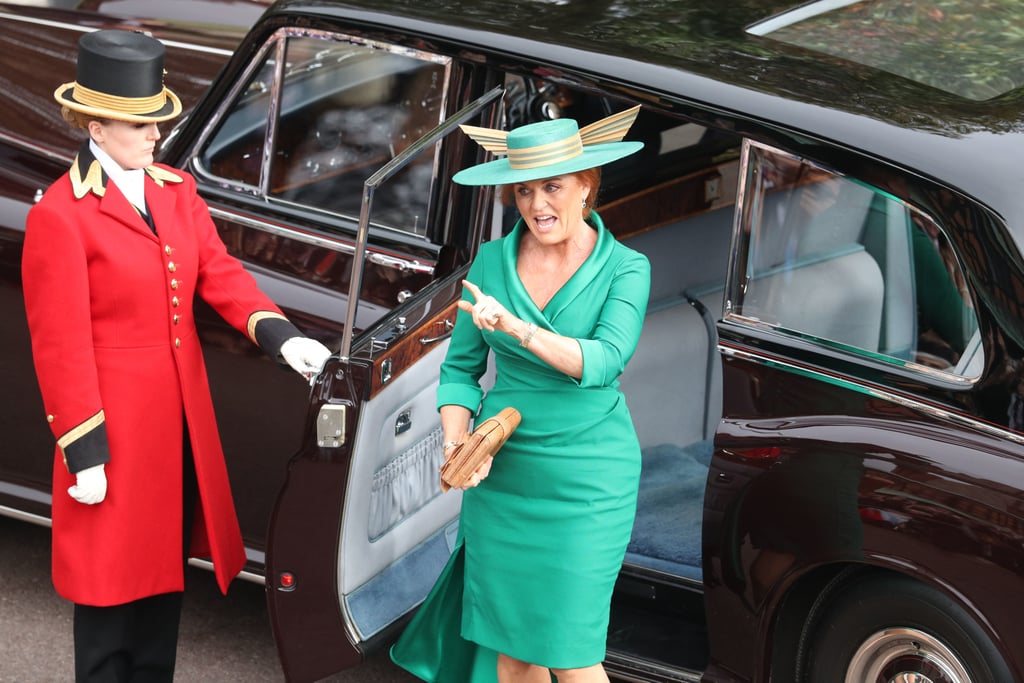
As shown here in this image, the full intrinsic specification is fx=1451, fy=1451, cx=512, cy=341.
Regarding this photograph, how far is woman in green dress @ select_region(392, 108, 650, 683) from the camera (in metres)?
3.12

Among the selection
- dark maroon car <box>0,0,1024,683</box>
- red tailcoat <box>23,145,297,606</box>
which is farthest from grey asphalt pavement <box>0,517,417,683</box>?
red tailcoat <box>23,145,297,606</box>

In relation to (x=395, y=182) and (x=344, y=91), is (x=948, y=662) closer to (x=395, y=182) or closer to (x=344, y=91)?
(x=395, y=182)

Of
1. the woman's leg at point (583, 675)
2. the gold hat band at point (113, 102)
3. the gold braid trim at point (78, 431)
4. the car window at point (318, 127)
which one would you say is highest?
the gold hat band at point (113, 102)

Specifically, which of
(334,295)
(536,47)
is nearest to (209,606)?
(334,295)

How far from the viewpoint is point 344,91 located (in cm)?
460

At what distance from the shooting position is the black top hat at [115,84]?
3357mm

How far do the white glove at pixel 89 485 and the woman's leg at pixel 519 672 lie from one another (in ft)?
3.42

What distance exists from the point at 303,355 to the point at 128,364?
43cm

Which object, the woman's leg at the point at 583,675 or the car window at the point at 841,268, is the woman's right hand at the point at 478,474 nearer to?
the woman's leg at the point at 583,675

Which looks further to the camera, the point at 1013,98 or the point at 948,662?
the point at 1013,98

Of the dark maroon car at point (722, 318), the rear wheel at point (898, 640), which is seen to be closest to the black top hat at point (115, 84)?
the dark maroon car at point (722, 318)

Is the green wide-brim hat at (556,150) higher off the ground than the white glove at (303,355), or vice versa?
the green wide-brim hat at (556,150)

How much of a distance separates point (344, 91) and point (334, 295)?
73 cm

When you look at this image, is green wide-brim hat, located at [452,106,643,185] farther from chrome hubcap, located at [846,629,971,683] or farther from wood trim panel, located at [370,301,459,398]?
chrome hubcap, located at [846,629,971,683]
